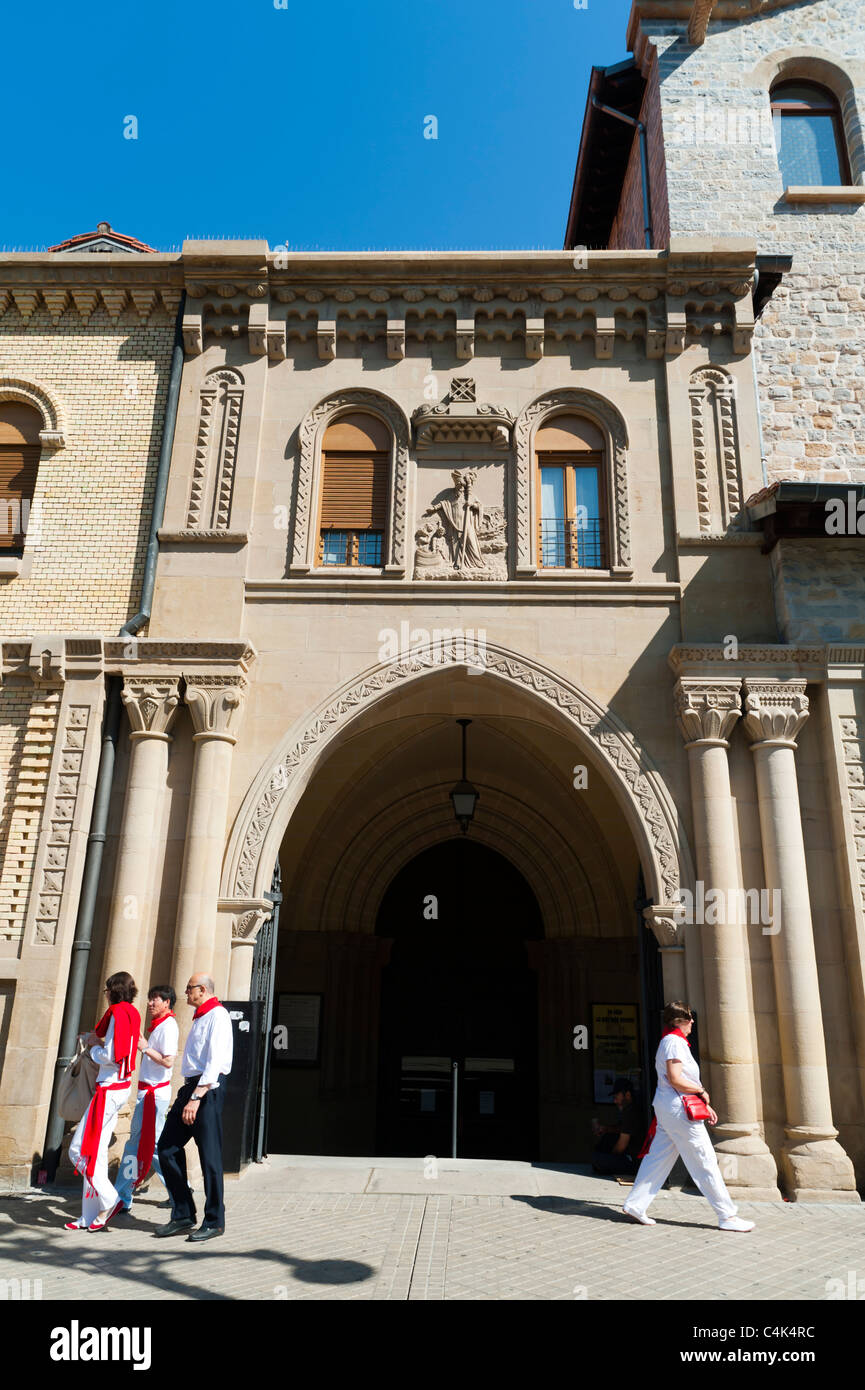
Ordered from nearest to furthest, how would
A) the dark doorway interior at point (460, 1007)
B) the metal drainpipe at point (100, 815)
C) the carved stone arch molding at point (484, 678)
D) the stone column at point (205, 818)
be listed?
the metal drainpipe at point (100, 815), the stone column at point (205, 818), the carved stone arch molding at point (484, 678), the dark doorway interior at point (460, 1007)

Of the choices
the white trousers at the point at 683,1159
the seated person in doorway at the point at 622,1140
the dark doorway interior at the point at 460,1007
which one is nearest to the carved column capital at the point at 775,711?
the seated person in doorway at the point at 622,1140

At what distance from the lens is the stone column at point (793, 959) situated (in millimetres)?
7992

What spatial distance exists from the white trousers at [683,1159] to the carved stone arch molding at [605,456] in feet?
18.4

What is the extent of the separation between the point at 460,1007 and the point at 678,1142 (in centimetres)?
730

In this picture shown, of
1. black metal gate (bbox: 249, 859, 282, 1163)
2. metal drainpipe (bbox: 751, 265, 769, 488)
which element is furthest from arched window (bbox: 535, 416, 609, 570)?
black metal gate (bbox: 249, 859, 282, 1163)

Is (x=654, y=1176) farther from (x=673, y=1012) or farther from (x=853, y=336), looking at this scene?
(x=853, y=336)

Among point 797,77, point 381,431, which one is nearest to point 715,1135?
point 381,431

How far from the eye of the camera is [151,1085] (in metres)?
7.02

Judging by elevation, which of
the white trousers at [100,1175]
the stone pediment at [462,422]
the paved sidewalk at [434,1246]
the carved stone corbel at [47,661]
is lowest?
the paved sidewalk at [434,1246]

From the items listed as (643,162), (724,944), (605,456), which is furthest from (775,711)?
(643,162)

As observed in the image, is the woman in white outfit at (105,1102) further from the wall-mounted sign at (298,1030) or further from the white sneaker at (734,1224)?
the wall-mounted sign at (298,1030)

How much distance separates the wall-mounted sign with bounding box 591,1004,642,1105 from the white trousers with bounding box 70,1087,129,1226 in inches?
279

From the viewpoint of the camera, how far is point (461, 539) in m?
10.3

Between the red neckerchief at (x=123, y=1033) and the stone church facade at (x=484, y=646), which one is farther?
the stone church facade at (x=484, y=646)
